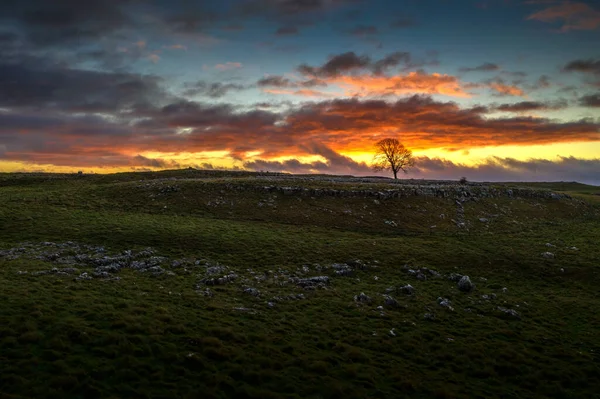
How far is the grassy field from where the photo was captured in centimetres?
1558

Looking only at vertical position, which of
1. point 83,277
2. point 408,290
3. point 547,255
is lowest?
point 408,290

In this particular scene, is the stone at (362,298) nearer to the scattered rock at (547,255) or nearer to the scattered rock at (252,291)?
the scattered rock at (252,291)

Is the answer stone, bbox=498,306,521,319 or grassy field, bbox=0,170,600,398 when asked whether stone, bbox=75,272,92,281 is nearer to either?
grassy field, bbox=0,170,600,398

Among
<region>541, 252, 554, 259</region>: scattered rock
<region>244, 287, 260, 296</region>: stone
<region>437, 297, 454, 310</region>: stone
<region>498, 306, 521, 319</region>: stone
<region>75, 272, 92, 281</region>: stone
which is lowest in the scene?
<region>498, 306, 521, 319</region>: stone

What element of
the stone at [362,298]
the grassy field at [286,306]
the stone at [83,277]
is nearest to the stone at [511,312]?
the grassy field at [286,306]

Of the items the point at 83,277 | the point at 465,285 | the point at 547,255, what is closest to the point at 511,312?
the point at 465,285

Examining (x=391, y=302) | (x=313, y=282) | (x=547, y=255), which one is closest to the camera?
(x=391, y=302)

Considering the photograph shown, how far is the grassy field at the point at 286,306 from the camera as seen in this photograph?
51.1 ft

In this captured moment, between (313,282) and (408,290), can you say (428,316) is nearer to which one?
(408,290)

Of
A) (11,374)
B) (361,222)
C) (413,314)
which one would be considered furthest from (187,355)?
(361,222)

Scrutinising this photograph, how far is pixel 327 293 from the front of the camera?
25.5 meters

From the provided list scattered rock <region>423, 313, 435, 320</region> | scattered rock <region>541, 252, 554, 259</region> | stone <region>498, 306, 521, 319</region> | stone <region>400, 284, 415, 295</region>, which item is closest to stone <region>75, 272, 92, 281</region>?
stone <region>400, 284, 415, 295</region>

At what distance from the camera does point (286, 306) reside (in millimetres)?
22969

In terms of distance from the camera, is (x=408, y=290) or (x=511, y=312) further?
(x=408, y=290)
